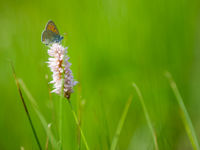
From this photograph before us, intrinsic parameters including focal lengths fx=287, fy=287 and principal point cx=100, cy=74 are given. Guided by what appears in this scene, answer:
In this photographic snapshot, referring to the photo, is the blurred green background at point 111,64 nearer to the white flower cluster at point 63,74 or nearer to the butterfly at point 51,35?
the butterfly at point 51,35

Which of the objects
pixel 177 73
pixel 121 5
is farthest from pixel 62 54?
pixel 121 5

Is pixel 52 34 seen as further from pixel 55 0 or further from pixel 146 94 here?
pixel 55 0

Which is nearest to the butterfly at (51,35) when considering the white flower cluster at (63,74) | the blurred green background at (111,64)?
the white flower cluster at (63,74)

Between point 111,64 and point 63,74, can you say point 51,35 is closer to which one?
point 63,74

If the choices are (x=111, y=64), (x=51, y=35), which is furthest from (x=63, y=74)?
(x=111, y=64)

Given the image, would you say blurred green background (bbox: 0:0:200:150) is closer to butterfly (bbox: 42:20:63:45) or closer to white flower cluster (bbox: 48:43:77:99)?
butterfly (bbox: 42:20:63:45)

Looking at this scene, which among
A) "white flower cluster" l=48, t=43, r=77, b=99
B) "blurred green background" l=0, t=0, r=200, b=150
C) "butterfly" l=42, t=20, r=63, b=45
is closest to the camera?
"white flower cluster" l=48, t=43, r=77, b=99

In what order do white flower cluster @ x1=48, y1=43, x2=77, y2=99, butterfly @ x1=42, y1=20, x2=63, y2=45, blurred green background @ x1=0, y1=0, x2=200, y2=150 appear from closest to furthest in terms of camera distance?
white flower cluster @ x1=48, y1=43, x2=77, y2=99 < butterfly @ x1=42, y1=20, x2=63, y2=45 < blurred green background @ x1=0, y1=0, x2=200, y2=150

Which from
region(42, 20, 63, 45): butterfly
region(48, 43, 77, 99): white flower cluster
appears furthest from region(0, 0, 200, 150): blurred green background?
region(48, 43, 77, 99): white flower cluster
